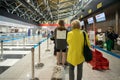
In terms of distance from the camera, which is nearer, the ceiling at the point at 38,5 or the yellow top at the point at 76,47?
the yellow top at the point at 76,47

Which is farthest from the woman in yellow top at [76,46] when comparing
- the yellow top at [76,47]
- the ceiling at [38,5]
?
the ceiling at [38,5]

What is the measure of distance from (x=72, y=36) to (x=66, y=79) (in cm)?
136

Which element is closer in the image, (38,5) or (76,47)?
(76,47)

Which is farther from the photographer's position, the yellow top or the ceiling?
the ceiling

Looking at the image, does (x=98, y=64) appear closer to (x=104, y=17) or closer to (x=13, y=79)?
(x=13, y=79)

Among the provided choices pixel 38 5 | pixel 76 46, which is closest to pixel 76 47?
pixel 76 46

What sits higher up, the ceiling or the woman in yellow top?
the ceiling

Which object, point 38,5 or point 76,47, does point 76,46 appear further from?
point 38,5

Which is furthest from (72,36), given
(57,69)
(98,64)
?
(98,64)

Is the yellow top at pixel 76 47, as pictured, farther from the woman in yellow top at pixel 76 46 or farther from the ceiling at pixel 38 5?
the ceiling at pixel 38 5

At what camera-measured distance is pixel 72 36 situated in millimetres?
3459

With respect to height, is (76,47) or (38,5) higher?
(38,5)

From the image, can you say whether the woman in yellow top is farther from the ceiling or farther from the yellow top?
the ceiling

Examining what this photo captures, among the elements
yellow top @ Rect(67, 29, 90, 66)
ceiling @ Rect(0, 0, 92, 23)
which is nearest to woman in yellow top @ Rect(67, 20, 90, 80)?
yellow top @ Rect(67, 29, 90, 66)
